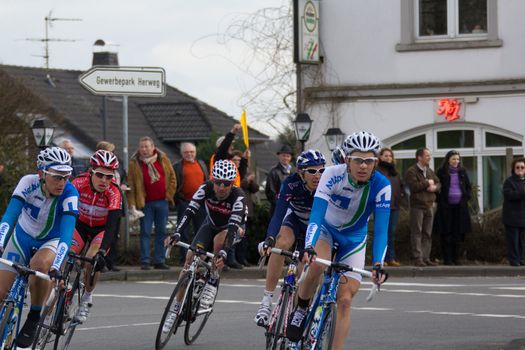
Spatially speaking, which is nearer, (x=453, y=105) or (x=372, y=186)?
(x=372, y=186)

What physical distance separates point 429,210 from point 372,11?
8499mm

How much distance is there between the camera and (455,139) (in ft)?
96.0

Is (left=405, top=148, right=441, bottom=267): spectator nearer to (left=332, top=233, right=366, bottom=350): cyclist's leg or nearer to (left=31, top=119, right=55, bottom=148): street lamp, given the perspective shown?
(left=31, top=119, right=55, bottom=148): street lamp

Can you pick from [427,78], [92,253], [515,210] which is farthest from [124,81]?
[92,253]

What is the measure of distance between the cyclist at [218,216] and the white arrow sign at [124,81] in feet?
29.2

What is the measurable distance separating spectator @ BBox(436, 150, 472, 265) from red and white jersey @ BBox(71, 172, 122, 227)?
34.9ft

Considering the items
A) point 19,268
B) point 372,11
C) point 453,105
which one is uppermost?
point 372,11

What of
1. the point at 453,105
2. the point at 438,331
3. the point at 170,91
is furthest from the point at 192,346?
the point at 170,91

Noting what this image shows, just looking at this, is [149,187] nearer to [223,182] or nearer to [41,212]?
[223,182]

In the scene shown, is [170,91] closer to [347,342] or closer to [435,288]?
[435,288]

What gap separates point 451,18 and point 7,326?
66.2 ft

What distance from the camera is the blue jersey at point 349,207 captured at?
10414mm

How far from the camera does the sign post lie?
2241 cm

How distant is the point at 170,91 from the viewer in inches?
2689
